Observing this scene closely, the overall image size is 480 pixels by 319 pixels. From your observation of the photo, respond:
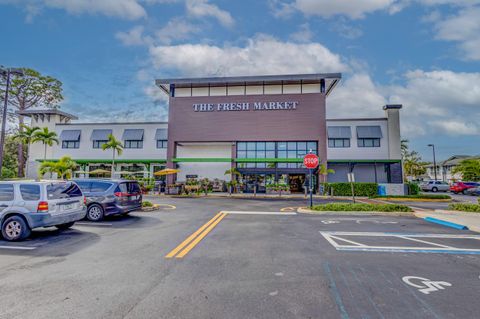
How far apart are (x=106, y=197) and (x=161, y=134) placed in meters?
22.1

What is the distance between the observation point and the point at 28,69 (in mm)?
37188

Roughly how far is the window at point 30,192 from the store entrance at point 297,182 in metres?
23.9

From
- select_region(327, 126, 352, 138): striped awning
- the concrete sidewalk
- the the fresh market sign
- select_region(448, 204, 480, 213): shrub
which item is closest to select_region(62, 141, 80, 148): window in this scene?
the the fresh market sign

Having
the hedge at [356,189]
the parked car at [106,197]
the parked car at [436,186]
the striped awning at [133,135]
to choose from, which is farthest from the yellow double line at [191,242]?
the parked car at [436,186]

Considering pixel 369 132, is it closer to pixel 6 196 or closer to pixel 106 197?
pixel 106 197

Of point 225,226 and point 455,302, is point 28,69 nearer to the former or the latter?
point 225,226

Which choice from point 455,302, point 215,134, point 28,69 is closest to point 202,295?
point 455,302

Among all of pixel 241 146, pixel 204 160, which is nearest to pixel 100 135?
pixel 204 160

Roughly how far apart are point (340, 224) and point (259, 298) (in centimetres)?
692

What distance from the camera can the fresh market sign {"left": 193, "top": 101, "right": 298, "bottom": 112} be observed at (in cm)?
2800

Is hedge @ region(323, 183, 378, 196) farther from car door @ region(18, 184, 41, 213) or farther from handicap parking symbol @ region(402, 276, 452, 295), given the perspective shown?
car door @ region(18, 184, 41, 213)

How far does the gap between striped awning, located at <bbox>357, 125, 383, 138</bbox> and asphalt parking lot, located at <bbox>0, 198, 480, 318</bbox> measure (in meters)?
22.3

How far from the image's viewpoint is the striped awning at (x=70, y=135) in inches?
1271

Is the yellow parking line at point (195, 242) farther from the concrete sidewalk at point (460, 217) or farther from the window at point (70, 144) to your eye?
the window at point (70, 144)
